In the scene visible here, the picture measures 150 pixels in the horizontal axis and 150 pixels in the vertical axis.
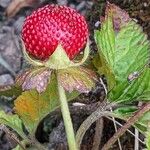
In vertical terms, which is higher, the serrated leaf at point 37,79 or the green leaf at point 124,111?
the serrated leaf at point 37,79

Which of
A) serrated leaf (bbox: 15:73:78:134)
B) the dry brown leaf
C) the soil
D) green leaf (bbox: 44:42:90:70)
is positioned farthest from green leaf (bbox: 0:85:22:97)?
the dry brown leaf

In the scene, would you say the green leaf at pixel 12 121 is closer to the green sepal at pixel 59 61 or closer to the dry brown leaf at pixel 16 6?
the green sepal at pixel 59 61

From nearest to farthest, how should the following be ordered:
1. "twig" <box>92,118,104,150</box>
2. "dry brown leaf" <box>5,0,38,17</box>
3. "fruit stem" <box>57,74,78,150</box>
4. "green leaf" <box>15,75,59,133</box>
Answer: "fruit stem" <box>57,74,78,150</box>, "green leaf" <box>15,75,59,133</box>, "twig" <box>92,118,104,150</box>, "dry brown leaf" <box>5,0,38,17</box>

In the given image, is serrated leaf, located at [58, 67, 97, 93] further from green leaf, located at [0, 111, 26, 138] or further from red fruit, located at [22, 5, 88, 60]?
→ green leaf, located at [0, 111, 26, 138]

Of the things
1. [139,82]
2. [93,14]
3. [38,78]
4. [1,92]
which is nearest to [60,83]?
[38,78]

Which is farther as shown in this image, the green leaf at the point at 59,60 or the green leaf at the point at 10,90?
the green leaf at the point at 10,90

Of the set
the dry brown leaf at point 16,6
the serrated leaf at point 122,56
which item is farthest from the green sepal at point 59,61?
the dry brown leaf at point 16,6
